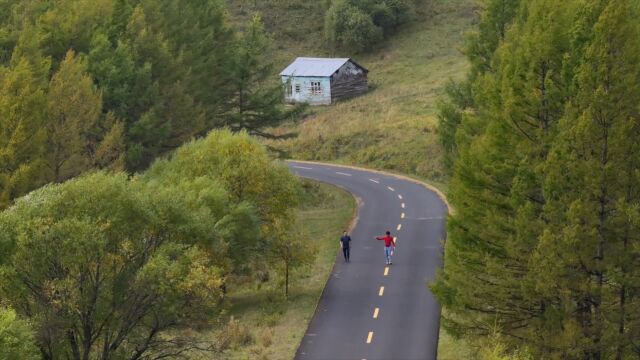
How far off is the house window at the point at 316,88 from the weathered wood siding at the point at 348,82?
1.18 m

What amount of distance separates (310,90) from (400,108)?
13.3 meters

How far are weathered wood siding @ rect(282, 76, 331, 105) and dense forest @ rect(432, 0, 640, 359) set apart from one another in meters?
61.8

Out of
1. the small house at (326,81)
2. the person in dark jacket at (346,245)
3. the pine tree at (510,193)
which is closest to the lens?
the pine tree at (510,193)

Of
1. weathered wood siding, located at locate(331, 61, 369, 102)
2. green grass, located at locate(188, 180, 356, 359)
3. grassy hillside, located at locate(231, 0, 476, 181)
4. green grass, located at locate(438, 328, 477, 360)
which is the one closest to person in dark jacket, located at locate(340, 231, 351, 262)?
green grass, located at locate(188, 180, 356, 359)

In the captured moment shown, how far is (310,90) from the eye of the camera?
94.4 metres

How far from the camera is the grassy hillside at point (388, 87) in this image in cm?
7275

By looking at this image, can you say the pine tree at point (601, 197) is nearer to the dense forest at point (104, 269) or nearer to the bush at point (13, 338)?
the dense forest at point (104, 269)

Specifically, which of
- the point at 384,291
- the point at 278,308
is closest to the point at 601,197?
the point at 384,291

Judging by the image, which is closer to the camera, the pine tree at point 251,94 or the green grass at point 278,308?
the green grass at point 278,308

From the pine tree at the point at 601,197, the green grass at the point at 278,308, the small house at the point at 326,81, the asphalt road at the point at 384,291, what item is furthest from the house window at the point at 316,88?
the pine tree at the point at 601,197

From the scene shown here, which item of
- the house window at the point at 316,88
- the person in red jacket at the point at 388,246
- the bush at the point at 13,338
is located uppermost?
the bush at the point at 13,338

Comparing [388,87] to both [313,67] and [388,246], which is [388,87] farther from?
→ [388,246]

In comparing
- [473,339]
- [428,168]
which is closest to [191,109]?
[428,168]

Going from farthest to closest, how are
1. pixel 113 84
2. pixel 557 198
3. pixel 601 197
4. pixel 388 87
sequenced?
pixel 388 87 → pixel 113 84 → pixel 557 198 → pixel 601 197
